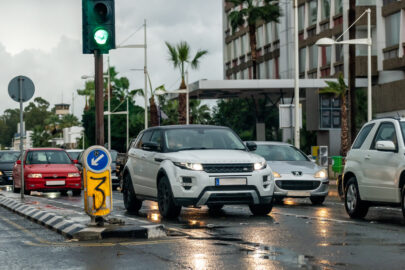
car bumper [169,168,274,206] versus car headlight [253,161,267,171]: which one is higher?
car headlight [253,161,267,171]

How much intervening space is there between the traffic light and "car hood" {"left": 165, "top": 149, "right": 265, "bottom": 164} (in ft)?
10.2

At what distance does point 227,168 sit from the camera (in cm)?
1462

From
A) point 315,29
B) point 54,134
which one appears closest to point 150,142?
point 315,29

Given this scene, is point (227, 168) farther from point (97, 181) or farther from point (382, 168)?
point (97, 181)

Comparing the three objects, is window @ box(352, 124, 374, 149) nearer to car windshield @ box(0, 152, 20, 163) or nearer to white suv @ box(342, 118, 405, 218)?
white suv @ box(342, 118, 405, 218)

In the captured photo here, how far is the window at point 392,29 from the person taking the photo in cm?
4341

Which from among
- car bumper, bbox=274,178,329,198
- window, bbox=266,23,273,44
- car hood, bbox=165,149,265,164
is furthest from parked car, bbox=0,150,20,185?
window, bbox=266,23,273,44

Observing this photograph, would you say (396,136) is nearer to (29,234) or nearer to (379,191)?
(379,191)

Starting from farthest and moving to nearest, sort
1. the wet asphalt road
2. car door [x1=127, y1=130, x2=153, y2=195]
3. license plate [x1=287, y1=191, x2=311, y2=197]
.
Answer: license plate [x1=287, y1=191, x2=311, y2=197]
car door [x1=127, y1=130, x2=153, y2=195]
the wet asphalt road

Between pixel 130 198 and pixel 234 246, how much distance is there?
23.6ft

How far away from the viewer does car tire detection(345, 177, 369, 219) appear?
14516 millimetres

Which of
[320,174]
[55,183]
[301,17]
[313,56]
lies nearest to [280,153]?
[320,174]

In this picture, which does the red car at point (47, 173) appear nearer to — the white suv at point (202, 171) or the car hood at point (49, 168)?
the car hood at point (49, 168)

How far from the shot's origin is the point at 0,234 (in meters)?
12.7
